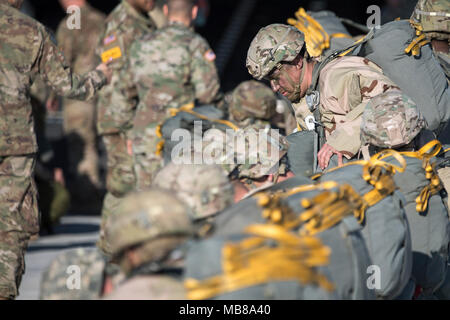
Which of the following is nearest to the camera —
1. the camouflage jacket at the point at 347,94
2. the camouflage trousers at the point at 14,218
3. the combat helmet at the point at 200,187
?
the combat helmet at the point at 200,187

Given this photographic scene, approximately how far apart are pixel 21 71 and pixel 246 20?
57.8ft

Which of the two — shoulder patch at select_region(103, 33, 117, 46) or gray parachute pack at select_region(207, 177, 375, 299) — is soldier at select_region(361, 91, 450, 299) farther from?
shoulder patch at select_region(103, 33, 117, 46)

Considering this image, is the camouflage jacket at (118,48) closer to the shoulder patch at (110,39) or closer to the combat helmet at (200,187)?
the shoulder patch at (110,39)

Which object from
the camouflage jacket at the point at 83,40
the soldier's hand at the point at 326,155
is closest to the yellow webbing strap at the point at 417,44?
the soldier's hand at the point at 326,155

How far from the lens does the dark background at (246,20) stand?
64.3 feet

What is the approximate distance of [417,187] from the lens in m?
4.64

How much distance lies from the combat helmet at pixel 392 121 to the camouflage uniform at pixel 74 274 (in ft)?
5.67

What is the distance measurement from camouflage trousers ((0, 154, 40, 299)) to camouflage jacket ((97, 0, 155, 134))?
181cm

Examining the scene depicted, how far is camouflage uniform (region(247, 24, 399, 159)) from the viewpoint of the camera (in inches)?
207

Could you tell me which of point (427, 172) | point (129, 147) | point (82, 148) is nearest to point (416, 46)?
point (427, 172)

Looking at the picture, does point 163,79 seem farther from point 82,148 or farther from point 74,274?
point 82,148

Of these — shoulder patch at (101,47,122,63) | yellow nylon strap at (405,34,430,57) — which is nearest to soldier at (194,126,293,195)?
yellow nylon strap at (405,34,430,57)

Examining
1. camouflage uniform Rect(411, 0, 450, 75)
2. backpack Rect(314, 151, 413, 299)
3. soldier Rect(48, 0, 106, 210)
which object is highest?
camouflage uniform Rect(411, 0, 450, 75)
